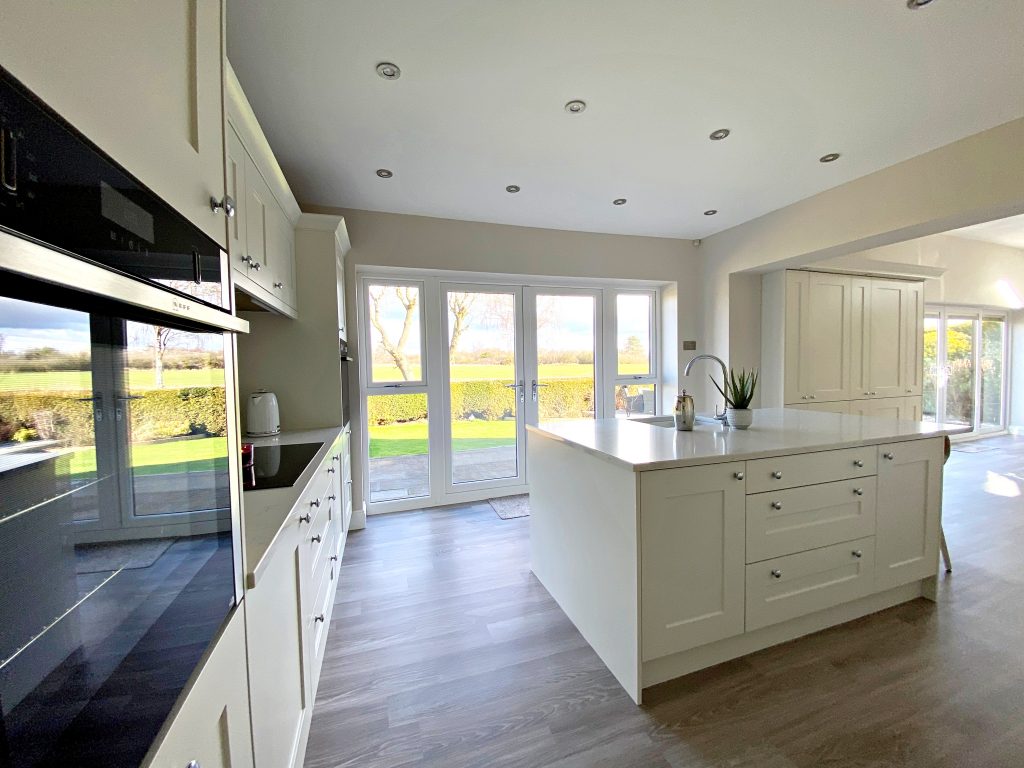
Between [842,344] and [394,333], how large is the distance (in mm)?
4414

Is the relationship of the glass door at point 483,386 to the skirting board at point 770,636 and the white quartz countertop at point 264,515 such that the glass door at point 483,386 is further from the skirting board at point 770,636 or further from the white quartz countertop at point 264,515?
the skirting board at point 770,636

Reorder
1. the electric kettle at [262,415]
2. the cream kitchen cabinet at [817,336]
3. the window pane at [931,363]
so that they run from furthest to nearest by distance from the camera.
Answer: the window pane at [931,363] → the cream kitchen cabinet at [817,336] → the electric kettle at [262,415]

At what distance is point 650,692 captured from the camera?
1639 millimetres

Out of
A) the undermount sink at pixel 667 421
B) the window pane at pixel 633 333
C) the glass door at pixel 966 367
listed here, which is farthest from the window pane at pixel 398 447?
the glass door at pixel 966 367

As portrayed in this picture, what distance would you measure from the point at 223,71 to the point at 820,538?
2655mm

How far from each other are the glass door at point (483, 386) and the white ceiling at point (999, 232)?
5043 mm

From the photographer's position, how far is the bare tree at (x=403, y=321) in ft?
12.0

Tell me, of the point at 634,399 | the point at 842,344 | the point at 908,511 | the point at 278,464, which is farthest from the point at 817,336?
the point at 278,464

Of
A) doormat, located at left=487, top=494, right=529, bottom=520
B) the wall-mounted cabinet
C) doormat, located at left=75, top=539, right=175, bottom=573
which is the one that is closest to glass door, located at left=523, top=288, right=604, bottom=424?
doormat, located at left=487, top=494, right=529, bottom=520

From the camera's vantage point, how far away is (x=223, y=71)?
87 cm

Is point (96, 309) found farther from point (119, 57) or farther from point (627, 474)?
point (627, 474)

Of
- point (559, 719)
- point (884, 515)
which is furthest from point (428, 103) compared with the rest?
point (884, 515)

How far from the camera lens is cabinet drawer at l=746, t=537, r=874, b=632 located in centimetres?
174

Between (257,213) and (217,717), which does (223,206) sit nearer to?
(217,717)
